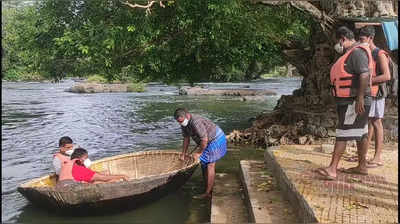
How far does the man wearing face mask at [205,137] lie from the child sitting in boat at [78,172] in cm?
134

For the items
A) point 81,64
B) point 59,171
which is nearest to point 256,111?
point 81,64

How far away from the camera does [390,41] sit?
22.5 ft

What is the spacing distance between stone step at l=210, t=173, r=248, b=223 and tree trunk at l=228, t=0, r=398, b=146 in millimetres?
3928

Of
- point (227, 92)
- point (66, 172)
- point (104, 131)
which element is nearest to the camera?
point (66, 172)

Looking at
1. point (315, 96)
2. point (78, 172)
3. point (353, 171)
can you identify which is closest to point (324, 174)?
point (353, 171)

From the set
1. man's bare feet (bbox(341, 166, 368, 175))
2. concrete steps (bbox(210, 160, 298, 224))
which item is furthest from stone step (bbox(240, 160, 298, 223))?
man's bare feet (bbox(341, 166, 368, 175))

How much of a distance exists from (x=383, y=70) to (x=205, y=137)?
2738 mm

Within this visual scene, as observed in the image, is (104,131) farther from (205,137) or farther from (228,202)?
(228,202)

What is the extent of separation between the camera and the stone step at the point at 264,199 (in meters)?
5.23

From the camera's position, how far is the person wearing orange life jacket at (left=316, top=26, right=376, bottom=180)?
5.18 meters

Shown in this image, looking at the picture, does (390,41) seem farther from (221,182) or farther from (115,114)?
(115,114)

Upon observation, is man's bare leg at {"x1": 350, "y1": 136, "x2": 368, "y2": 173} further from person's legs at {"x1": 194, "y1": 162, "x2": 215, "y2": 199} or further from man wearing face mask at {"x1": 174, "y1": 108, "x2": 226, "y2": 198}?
person's legs at {"x1": 194, "y1": 162, "x2": 215, "y2": 199}

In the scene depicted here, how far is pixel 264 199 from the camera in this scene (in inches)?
231

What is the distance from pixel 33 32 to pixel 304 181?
9.71 meters
